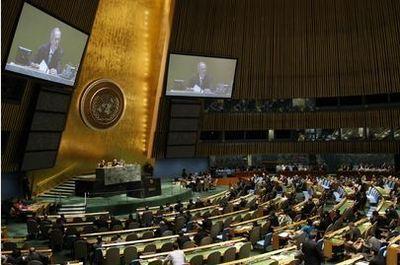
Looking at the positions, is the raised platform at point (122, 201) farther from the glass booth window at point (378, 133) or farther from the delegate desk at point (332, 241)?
the glass booth window at point (378, 133)

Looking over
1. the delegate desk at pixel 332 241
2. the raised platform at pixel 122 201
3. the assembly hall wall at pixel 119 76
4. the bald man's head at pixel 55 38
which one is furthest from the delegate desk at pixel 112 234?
the assembly hall wall at pixel 119 76

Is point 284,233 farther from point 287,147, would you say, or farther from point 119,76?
point 287,147

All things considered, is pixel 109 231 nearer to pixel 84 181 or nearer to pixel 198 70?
pixel 84 181

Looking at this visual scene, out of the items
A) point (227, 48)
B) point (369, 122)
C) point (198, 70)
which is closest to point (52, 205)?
point (198, 70)

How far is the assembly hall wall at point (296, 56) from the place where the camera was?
1019 inches

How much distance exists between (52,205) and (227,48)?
1513 centimetres

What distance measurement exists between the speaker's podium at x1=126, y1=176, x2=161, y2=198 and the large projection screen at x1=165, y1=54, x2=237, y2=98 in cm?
595

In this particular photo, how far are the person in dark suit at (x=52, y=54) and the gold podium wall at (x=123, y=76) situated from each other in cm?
532

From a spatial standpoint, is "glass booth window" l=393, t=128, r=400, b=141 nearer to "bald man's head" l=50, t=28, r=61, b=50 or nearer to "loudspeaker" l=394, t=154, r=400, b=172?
"loudspeaker" l=394, t=154, r=400, b=172

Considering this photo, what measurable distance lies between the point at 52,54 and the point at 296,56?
55.1ft

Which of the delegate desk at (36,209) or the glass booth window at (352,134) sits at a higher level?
the glass booth window at (352,134)

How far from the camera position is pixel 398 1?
24.9 m

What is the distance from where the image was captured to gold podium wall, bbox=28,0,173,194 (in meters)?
22.3

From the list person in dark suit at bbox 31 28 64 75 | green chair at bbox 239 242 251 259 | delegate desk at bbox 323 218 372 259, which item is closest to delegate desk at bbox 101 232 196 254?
green chair at bbox 239 242 251 259
